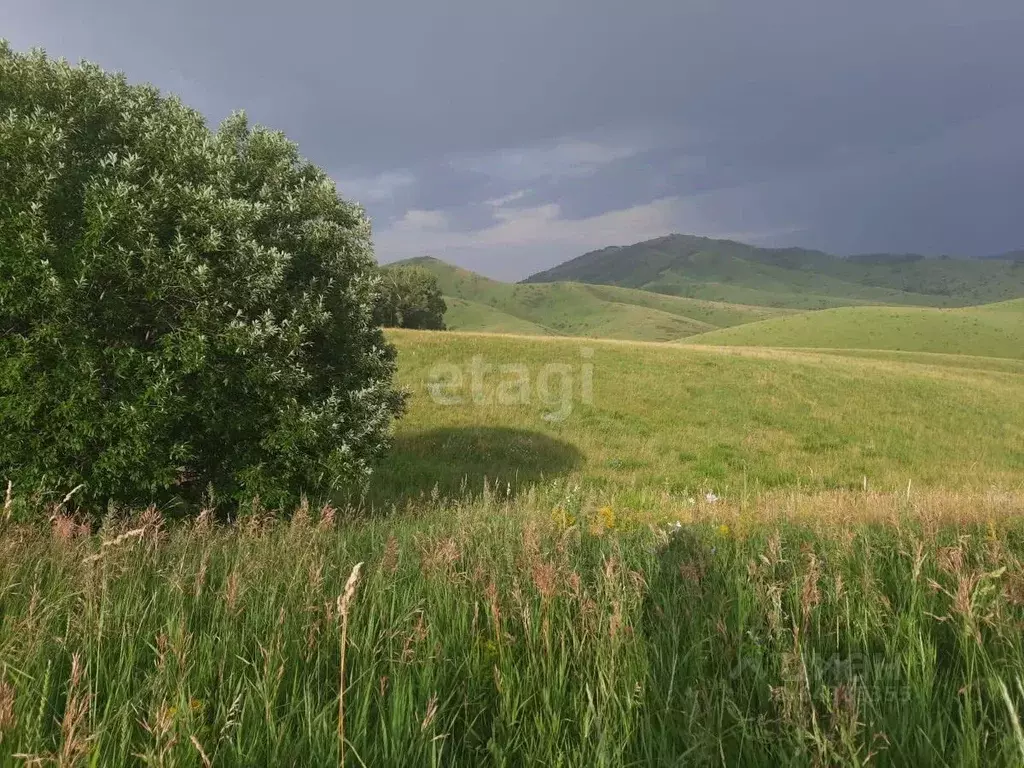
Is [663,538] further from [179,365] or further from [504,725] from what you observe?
[179,365]

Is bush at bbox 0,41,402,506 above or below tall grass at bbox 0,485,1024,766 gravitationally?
above

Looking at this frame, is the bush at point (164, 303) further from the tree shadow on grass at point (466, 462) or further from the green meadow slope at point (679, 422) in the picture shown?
the tree shadow on grass at point (466, 462)

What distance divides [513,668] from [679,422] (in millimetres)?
25521

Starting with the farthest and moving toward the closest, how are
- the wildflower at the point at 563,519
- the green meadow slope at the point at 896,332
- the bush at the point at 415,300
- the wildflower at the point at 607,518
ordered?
the green meadow slope at the point at 896,332 < the bush at the point at 415,300 < the wildflower at the point at 607,518 < the wildflower at the point at 563,519

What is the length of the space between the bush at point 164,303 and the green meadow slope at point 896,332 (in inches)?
4290

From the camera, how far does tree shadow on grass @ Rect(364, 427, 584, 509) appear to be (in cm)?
1580

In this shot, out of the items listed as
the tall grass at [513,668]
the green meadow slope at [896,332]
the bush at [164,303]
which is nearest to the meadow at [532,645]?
the tall grass at [513,668]

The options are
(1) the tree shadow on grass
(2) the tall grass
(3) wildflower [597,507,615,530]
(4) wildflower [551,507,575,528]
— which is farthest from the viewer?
(1) the tree shadow on grass

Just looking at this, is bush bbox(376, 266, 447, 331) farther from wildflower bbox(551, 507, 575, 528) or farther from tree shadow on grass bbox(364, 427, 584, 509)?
wildflower bbox(551, 507, 575, 528)

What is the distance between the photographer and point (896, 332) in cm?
10962

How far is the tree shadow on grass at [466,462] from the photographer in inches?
622

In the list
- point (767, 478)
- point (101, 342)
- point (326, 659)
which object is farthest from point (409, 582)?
point (767, 478)

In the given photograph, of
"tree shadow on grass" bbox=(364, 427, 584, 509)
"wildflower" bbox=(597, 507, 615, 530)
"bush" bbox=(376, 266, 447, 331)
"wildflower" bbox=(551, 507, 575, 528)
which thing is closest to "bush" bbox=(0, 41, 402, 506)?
"wildflower" bbox=(551, 507, 575, 528)

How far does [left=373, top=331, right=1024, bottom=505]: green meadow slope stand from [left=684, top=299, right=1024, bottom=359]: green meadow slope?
6696 cm
